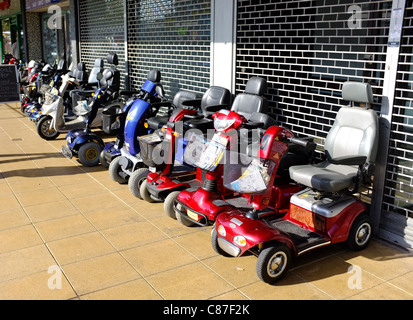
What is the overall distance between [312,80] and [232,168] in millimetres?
1455

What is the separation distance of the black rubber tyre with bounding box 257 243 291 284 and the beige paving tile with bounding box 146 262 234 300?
255 mm

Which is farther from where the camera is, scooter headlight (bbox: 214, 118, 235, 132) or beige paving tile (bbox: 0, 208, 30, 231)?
beige paving tile (bbox: 0, 208, 30, 231)

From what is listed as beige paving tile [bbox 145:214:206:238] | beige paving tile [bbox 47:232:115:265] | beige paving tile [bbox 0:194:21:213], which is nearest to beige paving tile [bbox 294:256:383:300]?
beige paving tile [bbox 145:214:206:238]

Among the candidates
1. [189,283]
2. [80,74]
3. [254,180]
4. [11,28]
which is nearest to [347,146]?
[254,180]

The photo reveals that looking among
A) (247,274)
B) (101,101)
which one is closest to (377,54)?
(247,274)

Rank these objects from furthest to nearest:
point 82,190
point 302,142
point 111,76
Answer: point 111,76, point 82,190, point 302,142

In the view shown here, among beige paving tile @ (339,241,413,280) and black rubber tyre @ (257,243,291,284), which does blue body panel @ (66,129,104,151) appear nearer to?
black rubber tyre @ (257,243,291,284)

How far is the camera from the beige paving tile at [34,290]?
9.70ft

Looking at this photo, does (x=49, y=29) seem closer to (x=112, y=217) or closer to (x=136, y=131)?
(x=136, y=131)

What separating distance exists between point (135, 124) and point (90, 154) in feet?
4.74

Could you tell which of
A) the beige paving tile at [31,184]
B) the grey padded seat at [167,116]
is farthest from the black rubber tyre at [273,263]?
the beige paving tile at [31,184]

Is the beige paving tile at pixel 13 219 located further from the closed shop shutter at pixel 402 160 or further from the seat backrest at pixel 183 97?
the closed shop shutter at pixel 402 160

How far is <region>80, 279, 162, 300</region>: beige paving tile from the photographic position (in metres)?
2.95

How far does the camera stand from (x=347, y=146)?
384cm
